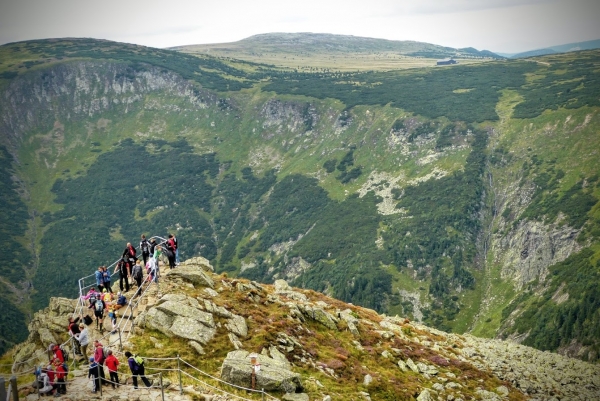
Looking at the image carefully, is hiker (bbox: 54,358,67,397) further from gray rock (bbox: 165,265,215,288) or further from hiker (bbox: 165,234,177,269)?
hiker (bbox: 165,234,177,269)

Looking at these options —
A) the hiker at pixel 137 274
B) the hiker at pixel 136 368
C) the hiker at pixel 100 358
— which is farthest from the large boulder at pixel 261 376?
the hiker at pixel 137 274

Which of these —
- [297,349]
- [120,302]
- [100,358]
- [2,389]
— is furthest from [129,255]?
[2,389]

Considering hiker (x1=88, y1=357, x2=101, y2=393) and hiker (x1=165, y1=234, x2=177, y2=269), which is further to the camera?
hiker (x1=165, y1=234, x2=177, y2=269)

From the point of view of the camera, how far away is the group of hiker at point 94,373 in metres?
22.6

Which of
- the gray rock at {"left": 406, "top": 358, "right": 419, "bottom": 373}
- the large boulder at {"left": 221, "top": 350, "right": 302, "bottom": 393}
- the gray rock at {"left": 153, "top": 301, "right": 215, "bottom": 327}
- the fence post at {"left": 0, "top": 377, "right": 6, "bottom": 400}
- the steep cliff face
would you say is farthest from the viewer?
the steep cliff face

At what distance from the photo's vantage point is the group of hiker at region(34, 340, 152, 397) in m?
22.6

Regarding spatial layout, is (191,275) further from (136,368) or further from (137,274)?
(136,368)

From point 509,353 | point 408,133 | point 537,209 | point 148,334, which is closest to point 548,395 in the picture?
point 509,353

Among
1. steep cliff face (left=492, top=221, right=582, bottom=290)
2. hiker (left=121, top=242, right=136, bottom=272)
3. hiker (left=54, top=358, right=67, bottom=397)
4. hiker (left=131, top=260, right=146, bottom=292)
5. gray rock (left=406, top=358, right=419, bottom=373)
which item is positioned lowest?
steep cliff face (left=492, top=221, right=582, bottom=290)

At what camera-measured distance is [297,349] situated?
31672mm

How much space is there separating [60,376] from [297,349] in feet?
48.9

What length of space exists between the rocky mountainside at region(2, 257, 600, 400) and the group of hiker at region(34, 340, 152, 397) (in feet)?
3.28

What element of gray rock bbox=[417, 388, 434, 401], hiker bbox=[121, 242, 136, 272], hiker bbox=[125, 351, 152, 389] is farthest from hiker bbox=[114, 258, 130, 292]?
gray rock bbox=[417, 388, 434, 401]

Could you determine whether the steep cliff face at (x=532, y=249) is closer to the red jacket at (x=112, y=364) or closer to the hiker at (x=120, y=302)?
the hiker at (x=120, y=302)
